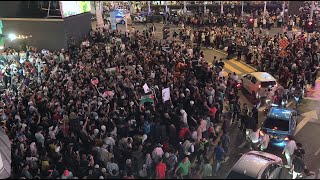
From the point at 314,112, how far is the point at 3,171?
13.2 metres

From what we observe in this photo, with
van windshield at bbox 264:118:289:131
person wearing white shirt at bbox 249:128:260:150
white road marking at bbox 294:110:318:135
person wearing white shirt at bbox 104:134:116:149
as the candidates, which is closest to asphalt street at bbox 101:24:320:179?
white road marking at bbox 294:110:318:135

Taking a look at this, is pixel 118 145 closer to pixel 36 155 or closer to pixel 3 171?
pixel 36 155

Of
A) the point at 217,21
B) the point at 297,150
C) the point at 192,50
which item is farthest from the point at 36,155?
the point at 217,21

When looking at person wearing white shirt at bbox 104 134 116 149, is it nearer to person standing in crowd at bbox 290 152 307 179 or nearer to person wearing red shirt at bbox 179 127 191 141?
person wearing red shirt at bbox 179 127 191 141

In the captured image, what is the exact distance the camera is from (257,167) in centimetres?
1026

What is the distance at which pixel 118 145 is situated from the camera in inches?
485

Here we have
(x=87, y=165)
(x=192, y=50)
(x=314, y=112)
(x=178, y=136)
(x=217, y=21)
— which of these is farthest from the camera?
(x=217, y=21)

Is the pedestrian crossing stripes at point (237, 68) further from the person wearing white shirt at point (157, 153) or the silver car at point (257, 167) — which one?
the person wearing white shirt at point (157, 153)

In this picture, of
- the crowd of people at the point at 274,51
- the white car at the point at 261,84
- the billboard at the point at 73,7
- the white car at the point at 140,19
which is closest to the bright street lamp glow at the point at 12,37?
the billboard at the point at 73,7

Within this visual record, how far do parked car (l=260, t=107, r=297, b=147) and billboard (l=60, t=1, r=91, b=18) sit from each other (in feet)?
59.8

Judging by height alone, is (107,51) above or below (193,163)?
above

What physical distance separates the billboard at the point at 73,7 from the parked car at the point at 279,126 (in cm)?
1822

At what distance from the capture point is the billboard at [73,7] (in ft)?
91.8

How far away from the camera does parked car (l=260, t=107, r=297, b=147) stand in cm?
1417
